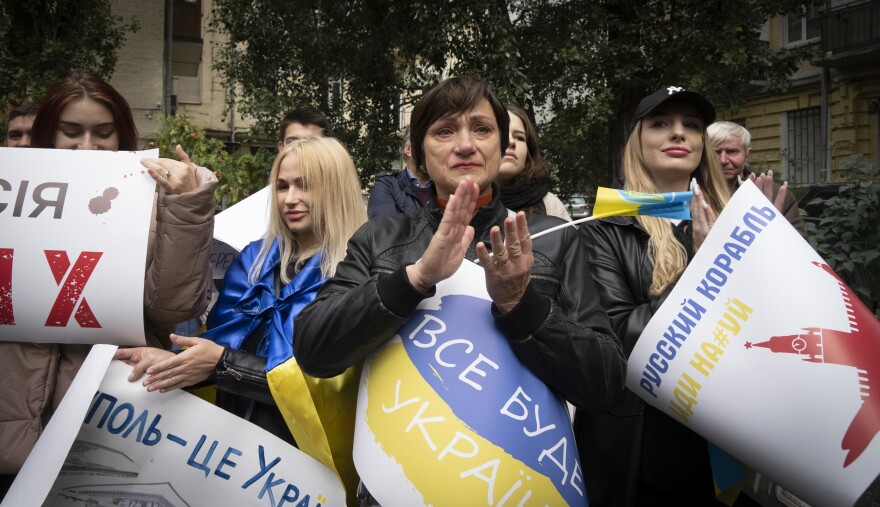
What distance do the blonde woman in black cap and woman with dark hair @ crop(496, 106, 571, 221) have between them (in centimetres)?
107

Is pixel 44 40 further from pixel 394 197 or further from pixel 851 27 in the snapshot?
pixel 851 27

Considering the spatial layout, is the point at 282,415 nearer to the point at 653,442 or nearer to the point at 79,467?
the point at 79,467

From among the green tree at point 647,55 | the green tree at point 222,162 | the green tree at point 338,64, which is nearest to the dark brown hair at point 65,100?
the green tree at point 222,162

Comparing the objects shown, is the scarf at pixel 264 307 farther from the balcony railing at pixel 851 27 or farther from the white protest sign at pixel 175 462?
the balcony railing at pixel 851 27

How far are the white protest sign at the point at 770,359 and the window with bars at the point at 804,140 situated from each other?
19.6 metres

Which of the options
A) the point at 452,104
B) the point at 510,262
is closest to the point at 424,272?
the point at 510,262

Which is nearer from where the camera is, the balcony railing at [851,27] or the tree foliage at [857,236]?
the tree foliage at [857,236]

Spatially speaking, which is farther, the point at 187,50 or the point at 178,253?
the point at 187,50

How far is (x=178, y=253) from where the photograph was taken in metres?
2.26

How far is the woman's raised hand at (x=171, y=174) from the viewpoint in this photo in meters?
2.26

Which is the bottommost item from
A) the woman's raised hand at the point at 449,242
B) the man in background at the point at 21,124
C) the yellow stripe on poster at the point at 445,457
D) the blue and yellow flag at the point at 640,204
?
the yellow stripe on poster at the point at 445,457

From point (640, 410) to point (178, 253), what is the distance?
56.4 inches

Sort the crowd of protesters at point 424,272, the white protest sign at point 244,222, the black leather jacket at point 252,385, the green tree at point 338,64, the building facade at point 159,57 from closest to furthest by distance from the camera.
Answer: the crowd of protesters at point 424,272, the black leather jacket at point 252,385, the white protest sign at point 244,222, the green tree at point 338,64, the building facade at point 159,57

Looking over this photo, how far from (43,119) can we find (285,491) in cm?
143
